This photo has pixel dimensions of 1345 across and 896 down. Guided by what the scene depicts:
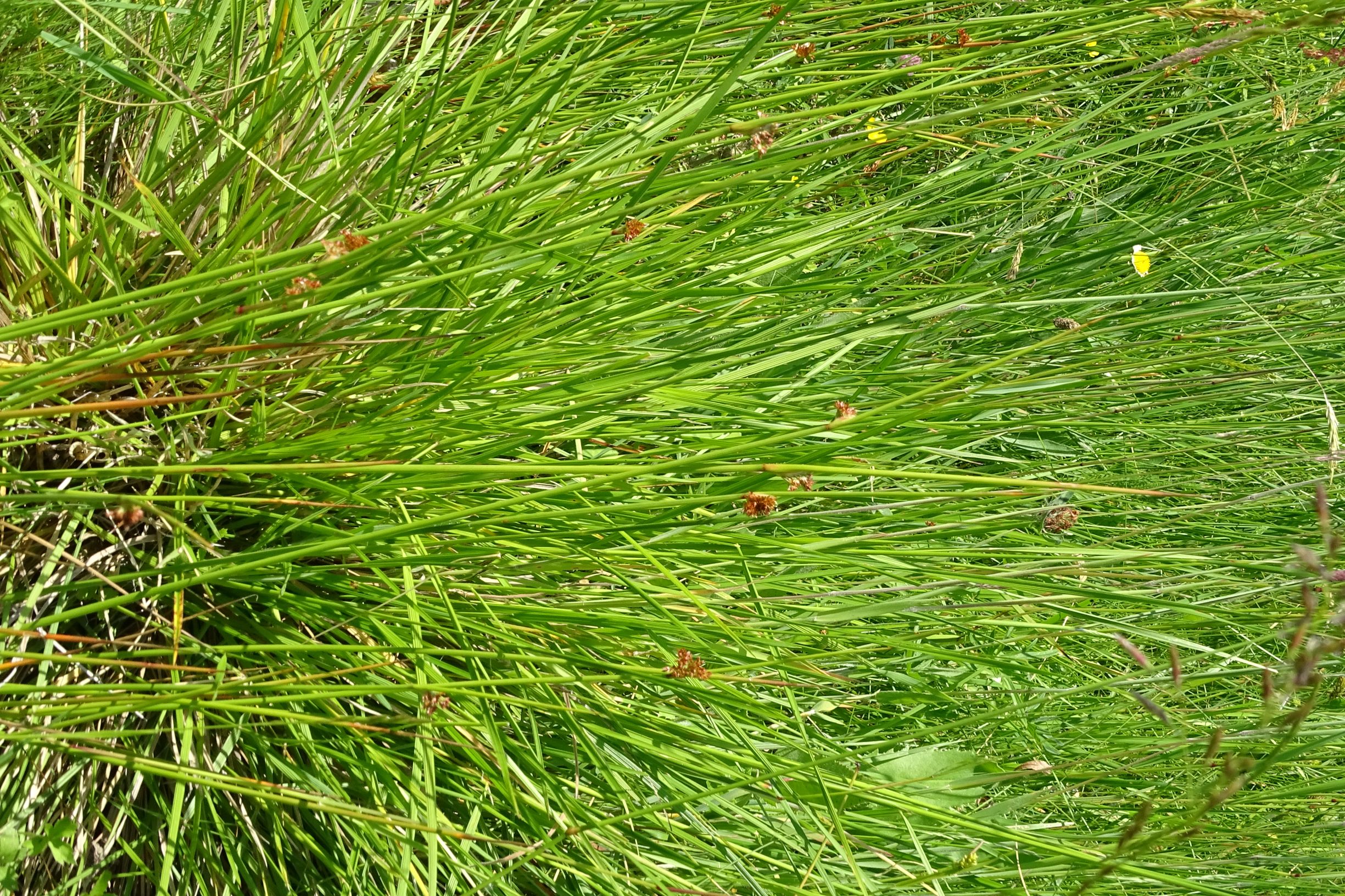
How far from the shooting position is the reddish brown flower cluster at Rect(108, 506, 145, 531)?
101 cm

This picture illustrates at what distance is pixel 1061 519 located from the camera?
135 cm

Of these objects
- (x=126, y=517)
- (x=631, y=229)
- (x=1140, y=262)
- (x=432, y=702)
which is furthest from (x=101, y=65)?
(x=1140, y=262)

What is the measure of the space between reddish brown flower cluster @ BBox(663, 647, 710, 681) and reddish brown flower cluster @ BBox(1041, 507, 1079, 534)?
0.54 metres

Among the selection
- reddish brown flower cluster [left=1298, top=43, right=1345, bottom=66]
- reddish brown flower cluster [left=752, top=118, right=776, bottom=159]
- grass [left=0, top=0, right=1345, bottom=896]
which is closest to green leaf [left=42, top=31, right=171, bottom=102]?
grass [left=0, top=0, right=1345, bottom=896]

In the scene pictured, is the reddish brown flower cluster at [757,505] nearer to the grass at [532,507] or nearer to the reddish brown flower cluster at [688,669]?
the grass at [532,507]

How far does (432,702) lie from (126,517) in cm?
40

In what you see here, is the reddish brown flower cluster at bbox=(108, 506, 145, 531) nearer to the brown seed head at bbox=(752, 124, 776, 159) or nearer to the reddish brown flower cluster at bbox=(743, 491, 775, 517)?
the reddish brown flower cluster at bbox=(743, 491, 775, 517)

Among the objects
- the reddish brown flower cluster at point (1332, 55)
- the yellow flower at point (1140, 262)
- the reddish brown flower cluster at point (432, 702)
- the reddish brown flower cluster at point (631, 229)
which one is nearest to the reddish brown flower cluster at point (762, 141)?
the reddish brown flower cluster at point (631, 229)

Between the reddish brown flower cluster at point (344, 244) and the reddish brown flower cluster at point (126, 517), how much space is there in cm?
32

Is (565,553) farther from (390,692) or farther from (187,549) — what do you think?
(187,549)

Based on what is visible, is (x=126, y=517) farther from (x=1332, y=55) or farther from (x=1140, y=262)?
(x=1332, y=55)

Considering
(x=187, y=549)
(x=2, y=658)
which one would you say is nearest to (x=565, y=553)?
(x=187, y=549)

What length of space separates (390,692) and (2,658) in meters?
0.42

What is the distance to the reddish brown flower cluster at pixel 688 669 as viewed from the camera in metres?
1.03
